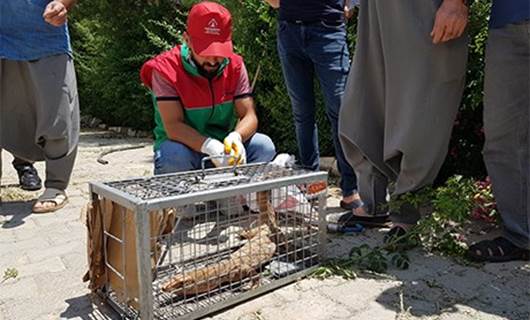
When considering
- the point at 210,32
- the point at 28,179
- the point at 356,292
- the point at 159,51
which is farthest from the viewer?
the point at 159,51

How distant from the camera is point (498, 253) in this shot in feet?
6.20

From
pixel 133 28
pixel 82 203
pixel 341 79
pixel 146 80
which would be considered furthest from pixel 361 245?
pixel 133 28

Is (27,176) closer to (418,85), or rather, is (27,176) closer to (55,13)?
(55,13)

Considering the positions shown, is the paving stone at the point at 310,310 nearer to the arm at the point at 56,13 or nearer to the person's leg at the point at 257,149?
the person's leg at the point at 257,149

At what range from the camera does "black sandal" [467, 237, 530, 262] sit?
6.18ft

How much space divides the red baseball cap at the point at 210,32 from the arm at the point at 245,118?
0.36 metres

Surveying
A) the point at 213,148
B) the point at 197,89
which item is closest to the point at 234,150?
the point at 213,148

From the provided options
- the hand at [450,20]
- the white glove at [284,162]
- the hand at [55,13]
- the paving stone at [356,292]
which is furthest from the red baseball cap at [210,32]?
the paving stone at [356,292]

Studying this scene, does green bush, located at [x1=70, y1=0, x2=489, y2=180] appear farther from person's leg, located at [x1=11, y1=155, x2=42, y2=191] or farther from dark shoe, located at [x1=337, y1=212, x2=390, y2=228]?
person's leg, located at [x1=11, y1=155, x2=42, y2=191]

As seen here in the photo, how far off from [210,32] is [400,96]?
33.3 inches

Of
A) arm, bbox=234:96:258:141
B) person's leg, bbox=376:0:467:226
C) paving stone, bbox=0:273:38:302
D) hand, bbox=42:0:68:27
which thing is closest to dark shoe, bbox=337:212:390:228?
person's leg, bbox=376:0:467:226

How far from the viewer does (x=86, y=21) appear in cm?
789

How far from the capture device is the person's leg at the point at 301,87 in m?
2.56

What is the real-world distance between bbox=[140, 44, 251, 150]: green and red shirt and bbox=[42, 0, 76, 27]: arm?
1.67 ft
